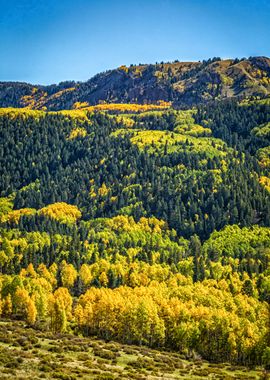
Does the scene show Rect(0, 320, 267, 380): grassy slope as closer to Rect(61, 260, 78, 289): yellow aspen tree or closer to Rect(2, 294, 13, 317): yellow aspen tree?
Rect(2, 294, 13, 317): yellow aspen tree

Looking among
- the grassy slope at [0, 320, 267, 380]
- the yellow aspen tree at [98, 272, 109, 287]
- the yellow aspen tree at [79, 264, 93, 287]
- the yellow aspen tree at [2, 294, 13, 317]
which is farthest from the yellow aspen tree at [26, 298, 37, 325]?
the yellow aspen tree at [98, 272, 109, 287]

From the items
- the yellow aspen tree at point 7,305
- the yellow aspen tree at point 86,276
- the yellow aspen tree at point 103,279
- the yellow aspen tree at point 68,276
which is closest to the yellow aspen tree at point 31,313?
Answer: the yellow aspen tree at point 7,305

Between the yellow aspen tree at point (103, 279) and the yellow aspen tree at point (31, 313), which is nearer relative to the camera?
the yellow aspen tree at point (31, 313)

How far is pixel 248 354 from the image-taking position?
125938 millimetres

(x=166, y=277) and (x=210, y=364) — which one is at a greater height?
(x=166, y=277)

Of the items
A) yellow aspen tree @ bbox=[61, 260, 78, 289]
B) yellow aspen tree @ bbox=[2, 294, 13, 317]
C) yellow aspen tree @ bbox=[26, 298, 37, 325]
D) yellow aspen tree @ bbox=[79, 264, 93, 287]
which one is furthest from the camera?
yellow aspen tree @ bbox=[79, 264, 93, 287]

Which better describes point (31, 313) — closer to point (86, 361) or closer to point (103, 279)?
point (86, 361)

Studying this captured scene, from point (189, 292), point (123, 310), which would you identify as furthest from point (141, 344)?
point (189, 292)

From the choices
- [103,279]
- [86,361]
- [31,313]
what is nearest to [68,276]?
[103,279]

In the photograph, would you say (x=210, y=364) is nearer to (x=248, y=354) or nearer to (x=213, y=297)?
(x=248, y=354)

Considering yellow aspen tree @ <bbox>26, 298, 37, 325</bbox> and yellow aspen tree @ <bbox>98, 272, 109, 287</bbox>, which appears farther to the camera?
yellow aspen tree @ <bbox>98, 272, 109, 287</bbox>

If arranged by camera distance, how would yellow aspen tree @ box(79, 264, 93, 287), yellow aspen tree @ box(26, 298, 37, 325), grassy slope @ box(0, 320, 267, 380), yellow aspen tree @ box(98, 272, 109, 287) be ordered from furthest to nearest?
yellow aspen tree @ box(98, 272, 109, 287)
yellow aspen tree @ box(79, 264, 93, 287)
yellow aspen tree @ box(26, 298, 37, 325)
grassy slope @ box(0, 320, 267, 380)

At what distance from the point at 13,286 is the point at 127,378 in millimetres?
73472

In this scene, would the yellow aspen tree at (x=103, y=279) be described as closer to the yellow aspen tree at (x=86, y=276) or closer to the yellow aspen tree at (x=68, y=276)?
the yellow aspen tree at (x=86, y=276)
